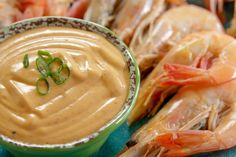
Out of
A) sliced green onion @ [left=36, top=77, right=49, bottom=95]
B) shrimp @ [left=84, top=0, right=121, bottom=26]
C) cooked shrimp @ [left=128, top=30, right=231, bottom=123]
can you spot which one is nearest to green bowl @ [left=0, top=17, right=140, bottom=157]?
sliced green onion @ [left=36, top=77, right=49, bottom=95]

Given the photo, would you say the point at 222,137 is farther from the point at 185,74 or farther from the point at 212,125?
the point at 185,74

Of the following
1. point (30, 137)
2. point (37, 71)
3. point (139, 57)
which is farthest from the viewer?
point (139, 57)

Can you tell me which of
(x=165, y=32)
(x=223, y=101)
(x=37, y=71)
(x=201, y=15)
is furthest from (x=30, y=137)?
(x=201, y=15)

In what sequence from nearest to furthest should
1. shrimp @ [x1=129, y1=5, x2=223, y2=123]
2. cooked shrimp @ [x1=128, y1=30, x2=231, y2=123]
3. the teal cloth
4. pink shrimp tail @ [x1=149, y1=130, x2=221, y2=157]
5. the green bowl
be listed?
1. the green bowl
2. pink shrimp tail @ [x1=149, y1=130, x2=221, y2=157]
3. the teal cloth
4. cooked shrimp @ [x1=128, y1=30, x2=231, y2=123]
5. shrimp @ [x1=129, y1=5, x2=223, y2=123]

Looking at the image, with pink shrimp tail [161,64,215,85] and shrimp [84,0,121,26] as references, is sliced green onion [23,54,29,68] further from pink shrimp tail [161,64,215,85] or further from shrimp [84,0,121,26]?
shrimp [84,0,121,26]

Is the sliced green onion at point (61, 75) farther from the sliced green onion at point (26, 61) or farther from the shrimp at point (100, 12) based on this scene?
the shrimp at point (100, 12)

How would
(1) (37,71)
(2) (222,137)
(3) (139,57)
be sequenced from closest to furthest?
1. (1) (37,71)
2. (2) (222,137)
3. (3) (139,57)
